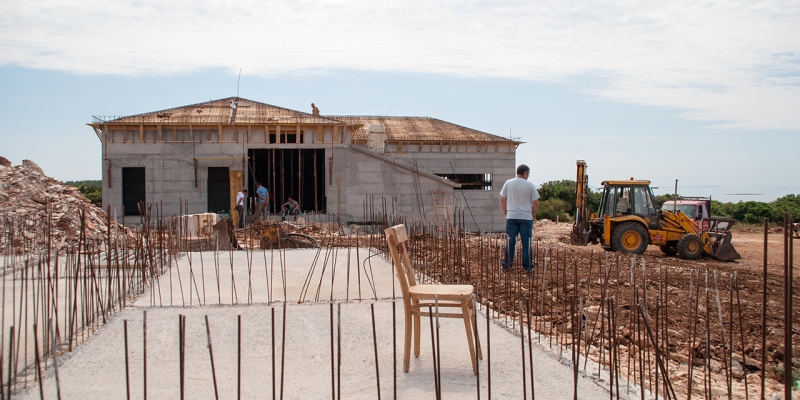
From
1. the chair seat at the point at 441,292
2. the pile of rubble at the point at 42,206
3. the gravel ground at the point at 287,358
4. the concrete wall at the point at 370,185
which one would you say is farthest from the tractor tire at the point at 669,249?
the chair seat at the point at 441,292

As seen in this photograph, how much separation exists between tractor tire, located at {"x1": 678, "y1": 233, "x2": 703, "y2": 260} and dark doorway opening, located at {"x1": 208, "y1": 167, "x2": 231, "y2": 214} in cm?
1275

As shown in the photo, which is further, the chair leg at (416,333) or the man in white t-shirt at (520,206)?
the man in white t-shirt at (520,206)

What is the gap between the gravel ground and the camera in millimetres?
3574

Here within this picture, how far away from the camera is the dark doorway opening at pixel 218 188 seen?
19.7 m

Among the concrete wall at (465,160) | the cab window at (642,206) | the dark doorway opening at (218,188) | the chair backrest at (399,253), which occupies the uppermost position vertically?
the concrete wall at (465,160)

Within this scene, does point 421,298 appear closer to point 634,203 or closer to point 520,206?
point 520,206

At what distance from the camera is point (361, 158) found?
64.2 feet

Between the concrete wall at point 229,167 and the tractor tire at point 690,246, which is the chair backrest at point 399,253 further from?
the concrete wall at point 229,167

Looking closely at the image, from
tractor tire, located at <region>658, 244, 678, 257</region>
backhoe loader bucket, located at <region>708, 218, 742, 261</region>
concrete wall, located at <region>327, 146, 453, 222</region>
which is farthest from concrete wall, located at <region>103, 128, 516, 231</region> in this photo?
backhoe loader bucket, located at <region>708, 218, 742, 261</region>

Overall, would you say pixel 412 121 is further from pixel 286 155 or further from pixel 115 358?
pixel 115 358

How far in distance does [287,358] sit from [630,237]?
34.0ft

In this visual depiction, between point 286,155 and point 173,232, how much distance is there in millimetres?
12612

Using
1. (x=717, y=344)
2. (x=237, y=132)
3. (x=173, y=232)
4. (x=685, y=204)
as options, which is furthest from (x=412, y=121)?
(x=717, y=344)

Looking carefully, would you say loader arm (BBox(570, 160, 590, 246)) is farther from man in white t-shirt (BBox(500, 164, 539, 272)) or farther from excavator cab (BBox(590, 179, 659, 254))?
man in white t-shirt (BBox(500, 164, 539, 272))
